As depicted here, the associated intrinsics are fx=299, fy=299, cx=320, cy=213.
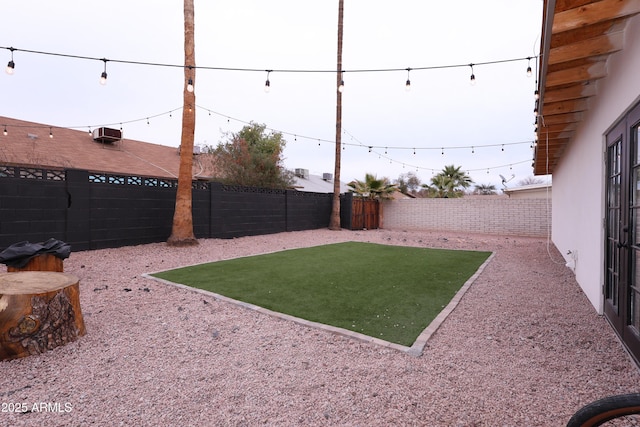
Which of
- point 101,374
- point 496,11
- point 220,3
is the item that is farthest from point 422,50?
point 101,374

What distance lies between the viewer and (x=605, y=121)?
3314mm

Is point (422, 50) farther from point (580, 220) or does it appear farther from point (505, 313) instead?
point (505, 313)

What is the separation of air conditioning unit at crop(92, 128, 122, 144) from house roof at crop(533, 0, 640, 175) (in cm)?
1601

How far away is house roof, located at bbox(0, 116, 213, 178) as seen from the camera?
10453 mm

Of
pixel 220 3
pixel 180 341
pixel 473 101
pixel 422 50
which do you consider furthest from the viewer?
pixel 473 101

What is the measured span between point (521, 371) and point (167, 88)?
13997 millimetres

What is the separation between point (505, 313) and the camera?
11.7 ft

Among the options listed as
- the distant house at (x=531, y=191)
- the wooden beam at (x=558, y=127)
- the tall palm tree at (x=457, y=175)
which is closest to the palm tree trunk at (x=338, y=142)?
the wooden beam at (x=558, y=127)

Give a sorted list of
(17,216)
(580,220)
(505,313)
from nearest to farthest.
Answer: (505,313) < (580,220) < (17,216)

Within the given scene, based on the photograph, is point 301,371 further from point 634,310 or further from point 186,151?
point 186,151

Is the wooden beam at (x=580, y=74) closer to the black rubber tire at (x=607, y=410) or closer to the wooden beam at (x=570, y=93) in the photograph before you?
the wooden beam at (x=570, y=93)

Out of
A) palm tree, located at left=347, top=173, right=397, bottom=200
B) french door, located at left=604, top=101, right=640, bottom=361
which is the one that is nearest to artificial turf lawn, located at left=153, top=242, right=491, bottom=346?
french door, located at left=604, top=101, right=640, bottom=361

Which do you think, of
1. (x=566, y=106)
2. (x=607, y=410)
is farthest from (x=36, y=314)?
(x=566, y=106)

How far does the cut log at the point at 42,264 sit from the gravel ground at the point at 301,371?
2.70 feet
